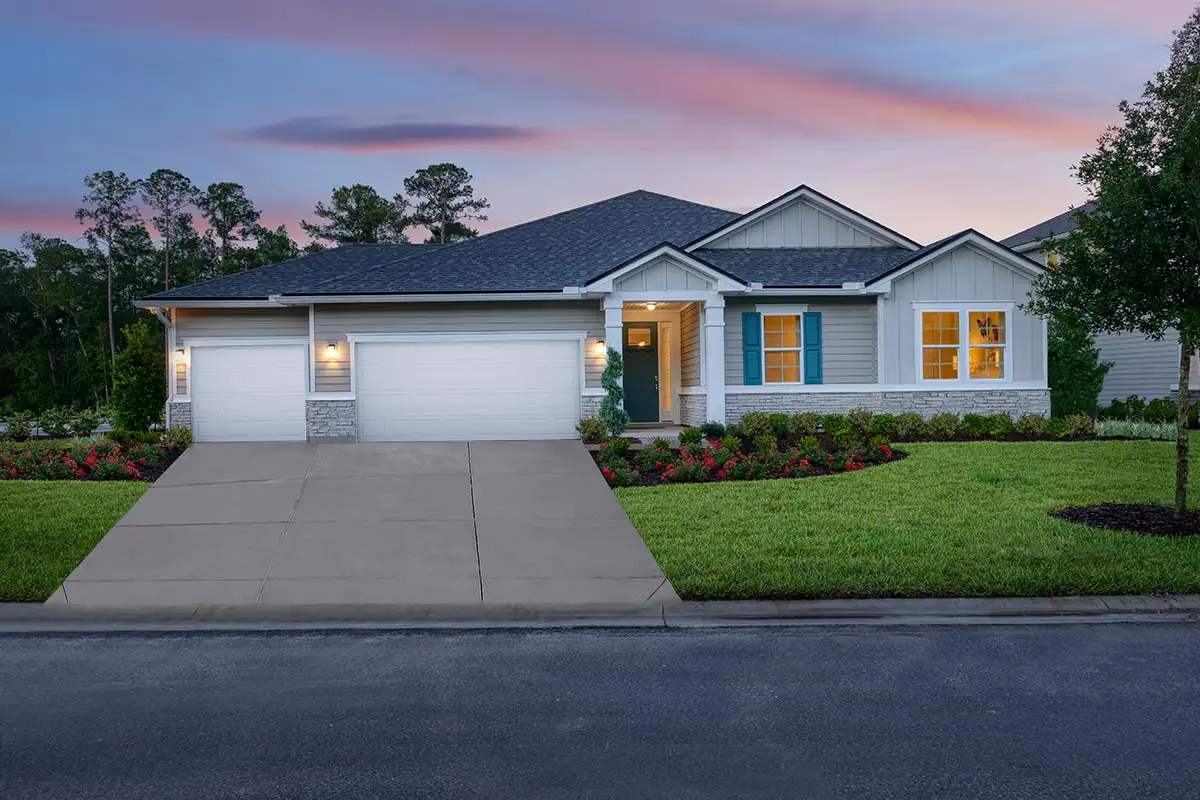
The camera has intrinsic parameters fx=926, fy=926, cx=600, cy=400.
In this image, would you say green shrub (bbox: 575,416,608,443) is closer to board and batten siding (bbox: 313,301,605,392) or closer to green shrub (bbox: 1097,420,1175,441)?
board and batten siding (bbox: 313,301,605,392)

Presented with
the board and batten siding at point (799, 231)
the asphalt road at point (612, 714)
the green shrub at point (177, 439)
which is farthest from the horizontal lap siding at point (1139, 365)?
the green shrub at point (177, 439)

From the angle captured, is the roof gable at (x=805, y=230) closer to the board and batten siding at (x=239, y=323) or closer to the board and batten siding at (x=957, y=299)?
the board and batten siding at (x=957, y=299)

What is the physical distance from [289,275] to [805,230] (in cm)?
1230

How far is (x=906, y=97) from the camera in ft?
71.1

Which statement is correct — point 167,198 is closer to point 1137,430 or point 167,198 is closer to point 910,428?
point 910,428

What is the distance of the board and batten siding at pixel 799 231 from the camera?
73.1 feet

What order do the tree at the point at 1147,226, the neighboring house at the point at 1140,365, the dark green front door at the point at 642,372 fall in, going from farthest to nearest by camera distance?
the neighboring house at the point at 1140,365 < the dark green front door at the point at 642,372 < the tree at the point at 1147,226

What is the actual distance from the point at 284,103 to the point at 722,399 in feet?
49.1

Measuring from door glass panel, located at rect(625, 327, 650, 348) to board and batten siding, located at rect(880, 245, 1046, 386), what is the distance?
539 cm

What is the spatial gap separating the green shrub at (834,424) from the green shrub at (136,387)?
48.3 feet

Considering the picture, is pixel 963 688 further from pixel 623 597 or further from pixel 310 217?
pixel 310 217

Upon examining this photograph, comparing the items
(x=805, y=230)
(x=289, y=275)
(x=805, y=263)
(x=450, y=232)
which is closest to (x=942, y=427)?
(x=805, y=263)

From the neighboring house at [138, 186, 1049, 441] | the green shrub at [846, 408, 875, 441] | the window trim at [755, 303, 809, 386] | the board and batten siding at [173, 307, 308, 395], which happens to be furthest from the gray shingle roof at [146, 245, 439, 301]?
the green shrub at [846, 408, 875, 441]

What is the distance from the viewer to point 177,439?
18531 mm
